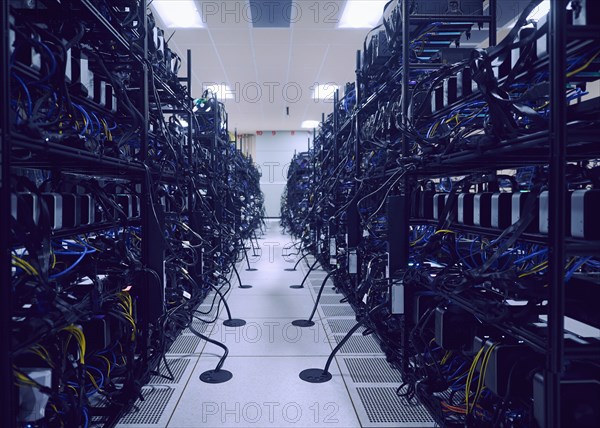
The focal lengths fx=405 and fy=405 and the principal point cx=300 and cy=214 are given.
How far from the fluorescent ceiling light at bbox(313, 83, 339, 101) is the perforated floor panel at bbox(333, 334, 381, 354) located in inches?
264

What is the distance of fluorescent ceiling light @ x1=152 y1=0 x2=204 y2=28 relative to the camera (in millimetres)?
4832

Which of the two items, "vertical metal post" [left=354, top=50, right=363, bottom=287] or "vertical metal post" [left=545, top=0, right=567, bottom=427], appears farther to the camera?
"vertical metal post" [left=354, top=50, right=363, bottom=287]

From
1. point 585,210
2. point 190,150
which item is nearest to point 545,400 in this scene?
point 585,210

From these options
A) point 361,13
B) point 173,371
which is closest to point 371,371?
point 173,371

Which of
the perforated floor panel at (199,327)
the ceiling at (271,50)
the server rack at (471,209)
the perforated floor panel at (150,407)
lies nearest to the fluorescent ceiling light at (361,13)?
the ceiling at (271,50)

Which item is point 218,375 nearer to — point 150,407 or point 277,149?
point 150,407

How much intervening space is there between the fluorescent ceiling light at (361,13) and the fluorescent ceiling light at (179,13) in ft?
6.18

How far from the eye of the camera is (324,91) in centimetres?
929

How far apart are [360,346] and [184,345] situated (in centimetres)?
119

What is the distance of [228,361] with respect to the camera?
8.02ft

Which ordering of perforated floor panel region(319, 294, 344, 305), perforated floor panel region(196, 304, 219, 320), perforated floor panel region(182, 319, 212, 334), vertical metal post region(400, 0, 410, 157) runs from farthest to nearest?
perforated floor panel region(319, 294, 344, 305) → perforated floor panel region(196, 304, 219, 320) → perforated floor panel region(182, 319, 212, 334) → vertical metal post region(400, 0, 410, 157)

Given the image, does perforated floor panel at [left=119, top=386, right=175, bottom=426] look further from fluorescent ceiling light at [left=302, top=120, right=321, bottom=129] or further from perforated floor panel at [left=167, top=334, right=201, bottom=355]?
fluorescent ceiling light at [left=302, top=120, right=321, bottom=129]

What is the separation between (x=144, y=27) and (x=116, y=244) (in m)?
1.11

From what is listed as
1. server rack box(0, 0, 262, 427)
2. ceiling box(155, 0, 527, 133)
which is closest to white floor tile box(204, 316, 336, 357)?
server rack box(0, 0, 262, 427)
